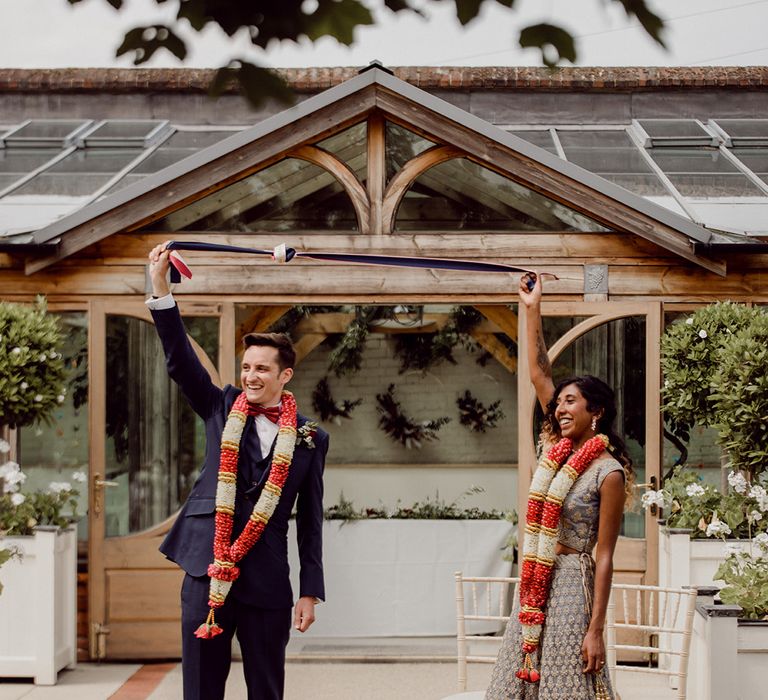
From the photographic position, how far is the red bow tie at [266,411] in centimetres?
429

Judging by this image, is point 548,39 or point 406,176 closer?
point 548,39

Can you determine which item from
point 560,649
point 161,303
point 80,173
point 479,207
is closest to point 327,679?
point 479,207

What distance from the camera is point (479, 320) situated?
1082cm

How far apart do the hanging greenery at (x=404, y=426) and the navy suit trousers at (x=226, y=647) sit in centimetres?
754

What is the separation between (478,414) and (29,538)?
583 cm

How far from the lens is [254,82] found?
2.45 m

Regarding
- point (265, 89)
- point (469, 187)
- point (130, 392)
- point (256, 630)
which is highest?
point (469, 187)

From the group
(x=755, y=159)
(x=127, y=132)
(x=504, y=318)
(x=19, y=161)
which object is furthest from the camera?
(x=127, y=132)

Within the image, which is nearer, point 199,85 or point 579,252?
point 579,252

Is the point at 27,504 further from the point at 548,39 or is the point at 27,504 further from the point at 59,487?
the point at 548,39

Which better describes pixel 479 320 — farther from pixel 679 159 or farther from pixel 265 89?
pixel 265 89

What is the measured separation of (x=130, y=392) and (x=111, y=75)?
15.0 ft

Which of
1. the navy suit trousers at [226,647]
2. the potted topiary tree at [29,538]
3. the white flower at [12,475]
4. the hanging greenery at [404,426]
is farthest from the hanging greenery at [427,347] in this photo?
the navy suit trousers at [226,647]

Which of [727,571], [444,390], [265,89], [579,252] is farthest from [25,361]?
[444,390]
